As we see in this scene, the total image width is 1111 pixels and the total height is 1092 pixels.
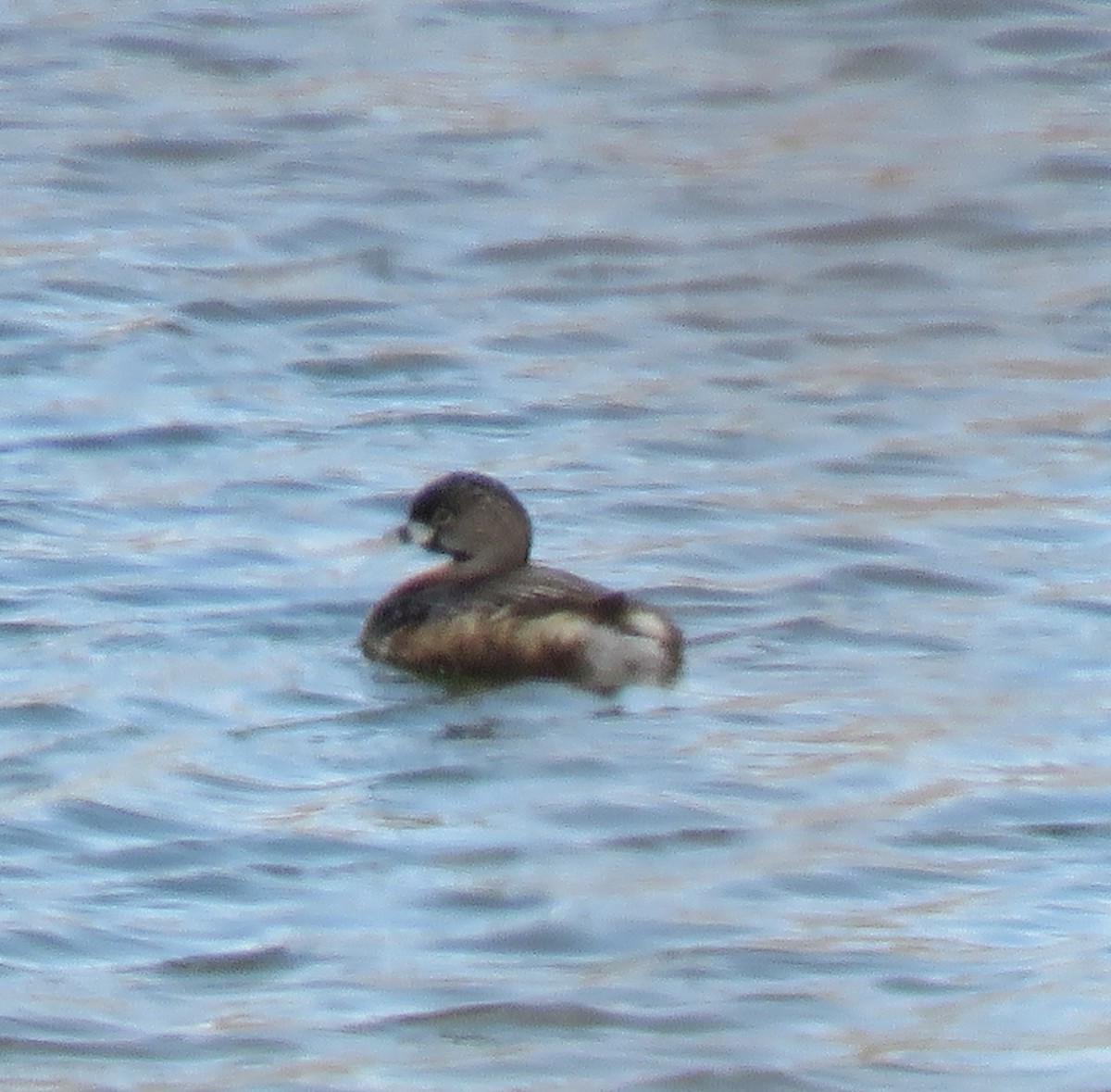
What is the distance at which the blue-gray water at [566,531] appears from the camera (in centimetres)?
648

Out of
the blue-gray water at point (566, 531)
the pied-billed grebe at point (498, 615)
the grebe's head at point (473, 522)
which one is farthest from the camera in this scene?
the grebe's head at point (473, 522)

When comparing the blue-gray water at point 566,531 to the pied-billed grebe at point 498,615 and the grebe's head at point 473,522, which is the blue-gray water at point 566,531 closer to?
the pied-billed grebe at point 498,615

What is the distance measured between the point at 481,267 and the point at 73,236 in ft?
4.69

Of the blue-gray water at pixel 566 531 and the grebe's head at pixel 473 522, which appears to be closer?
the blue-gray water at pixel 566 531

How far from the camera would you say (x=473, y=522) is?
9.37 m

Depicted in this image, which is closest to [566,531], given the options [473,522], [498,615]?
[473,522]

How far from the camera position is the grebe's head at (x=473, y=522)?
9.32 meters

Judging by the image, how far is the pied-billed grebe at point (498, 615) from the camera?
28.3 feet

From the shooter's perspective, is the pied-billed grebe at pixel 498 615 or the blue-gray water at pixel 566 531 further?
A: the pied-billed grebe at pixel 498 615

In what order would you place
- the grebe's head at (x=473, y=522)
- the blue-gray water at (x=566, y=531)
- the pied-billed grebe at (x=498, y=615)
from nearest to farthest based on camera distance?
1. the blue-gray water at (x=566, y=531)
2. the pied-billed grebe at (x=498, y=615)
3. the grebe's head at (x=473, y=522)

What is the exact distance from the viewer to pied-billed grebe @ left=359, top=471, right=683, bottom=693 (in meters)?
8.64

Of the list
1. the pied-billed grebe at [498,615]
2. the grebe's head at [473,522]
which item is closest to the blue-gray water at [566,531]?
the pied-billed grebe at [498,615]

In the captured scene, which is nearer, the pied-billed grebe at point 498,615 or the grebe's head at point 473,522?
the pied-billed grebe at point 498,615

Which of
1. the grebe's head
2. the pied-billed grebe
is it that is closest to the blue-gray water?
the pied-billed grebe
